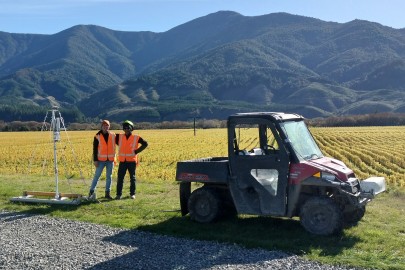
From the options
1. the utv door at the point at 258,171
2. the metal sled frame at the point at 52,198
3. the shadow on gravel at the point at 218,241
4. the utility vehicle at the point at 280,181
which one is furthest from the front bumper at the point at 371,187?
the metal sled frame at the point at 52,198

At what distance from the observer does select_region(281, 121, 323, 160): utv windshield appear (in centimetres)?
939

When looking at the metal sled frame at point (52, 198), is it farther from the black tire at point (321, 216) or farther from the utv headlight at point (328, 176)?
the utv headlight at point (328, 176)

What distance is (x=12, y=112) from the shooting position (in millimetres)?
167625

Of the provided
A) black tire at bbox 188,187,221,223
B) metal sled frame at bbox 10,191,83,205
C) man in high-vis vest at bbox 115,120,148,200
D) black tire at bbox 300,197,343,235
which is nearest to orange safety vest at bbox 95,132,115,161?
man in high-vis vest at bbox 115,120,148,200

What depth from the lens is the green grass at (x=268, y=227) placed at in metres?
8.05

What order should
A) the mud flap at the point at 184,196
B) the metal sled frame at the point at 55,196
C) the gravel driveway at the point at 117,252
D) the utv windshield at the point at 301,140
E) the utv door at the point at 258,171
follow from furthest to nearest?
the metal sled frame at the point at 55,196, the mud flap at the point at 184,196, the utv windshield at the point at 301,140, the utv door at the point at 258,171, the gravel driveway at the point at 117,252

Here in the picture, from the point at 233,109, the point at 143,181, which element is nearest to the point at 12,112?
the point at 233,109

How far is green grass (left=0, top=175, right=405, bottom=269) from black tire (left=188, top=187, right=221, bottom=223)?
18 cm

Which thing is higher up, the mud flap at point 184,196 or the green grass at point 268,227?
the mud flap at point 184,196

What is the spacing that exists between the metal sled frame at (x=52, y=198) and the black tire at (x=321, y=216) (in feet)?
20.5

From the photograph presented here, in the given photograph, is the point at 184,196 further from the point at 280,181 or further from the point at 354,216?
the point at 354,216

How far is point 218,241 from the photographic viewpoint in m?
8.96

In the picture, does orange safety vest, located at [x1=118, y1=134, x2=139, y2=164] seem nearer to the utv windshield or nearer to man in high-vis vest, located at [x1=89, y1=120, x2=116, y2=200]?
man in high-vis vest, located at [x1=89, y1=120, x2=116, y2=200]

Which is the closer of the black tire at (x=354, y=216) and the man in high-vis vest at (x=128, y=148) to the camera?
the black tire at (x=354, y=216)
